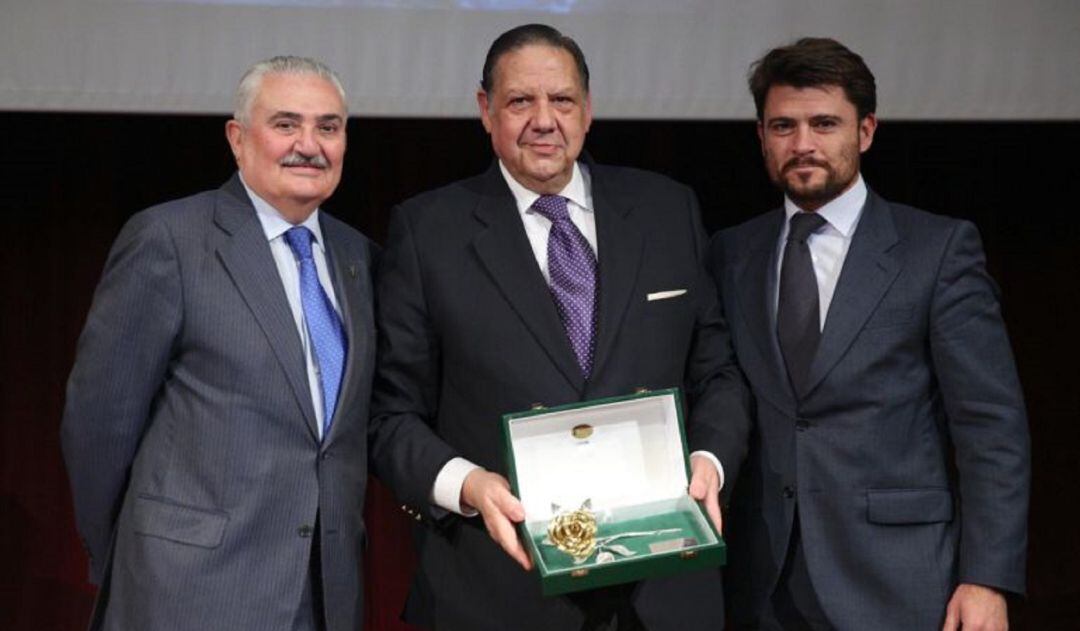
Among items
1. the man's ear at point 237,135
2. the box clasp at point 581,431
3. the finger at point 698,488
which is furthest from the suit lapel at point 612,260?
the man's ear at point 237,135

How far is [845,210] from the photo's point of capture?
2.29 meters

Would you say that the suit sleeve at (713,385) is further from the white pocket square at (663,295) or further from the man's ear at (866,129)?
the man's ear at (866,129)

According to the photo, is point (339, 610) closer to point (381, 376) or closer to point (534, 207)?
point (381, 376)

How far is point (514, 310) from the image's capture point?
2.07m

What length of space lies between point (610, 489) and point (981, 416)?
65cm

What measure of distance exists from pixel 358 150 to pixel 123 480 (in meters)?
1.55

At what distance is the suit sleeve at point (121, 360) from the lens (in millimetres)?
1954

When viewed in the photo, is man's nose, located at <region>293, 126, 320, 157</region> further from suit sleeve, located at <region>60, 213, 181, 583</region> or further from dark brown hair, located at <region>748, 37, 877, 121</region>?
dark brown hair, located at <region>748, 37, 877, 121</region>

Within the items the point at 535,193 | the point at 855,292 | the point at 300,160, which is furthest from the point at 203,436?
the point at 855,292

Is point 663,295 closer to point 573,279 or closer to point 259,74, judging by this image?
point 573,279

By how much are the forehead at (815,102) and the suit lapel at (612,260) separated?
1.12 feet

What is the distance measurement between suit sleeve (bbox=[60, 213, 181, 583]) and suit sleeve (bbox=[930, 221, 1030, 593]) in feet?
4.07

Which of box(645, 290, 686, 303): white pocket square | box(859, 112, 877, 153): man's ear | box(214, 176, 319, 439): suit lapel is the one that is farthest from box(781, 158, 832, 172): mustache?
box(214, 176, 319, 439): suit lapel

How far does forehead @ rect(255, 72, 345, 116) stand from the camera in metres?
2.10
